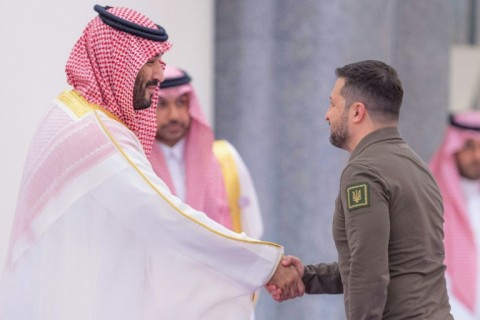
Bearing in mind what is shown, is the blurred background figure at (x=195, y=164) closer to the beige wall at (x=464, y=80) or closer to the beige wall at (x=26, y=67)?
the beige wall at (x=26, y=67)

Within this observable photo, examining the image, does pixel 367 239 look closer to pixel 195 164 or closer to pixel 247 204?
pixel 195 164

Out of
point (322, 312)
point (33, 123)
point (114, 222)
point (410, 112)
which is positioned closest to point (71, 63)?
point (114, 222)

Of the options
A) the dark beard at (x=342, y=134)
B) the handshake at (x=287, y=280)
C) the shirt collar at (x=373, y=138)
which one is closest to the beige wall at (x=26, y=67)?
the handshake at (x=287, y=280)

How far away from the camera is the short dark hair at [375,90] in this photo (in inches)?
141

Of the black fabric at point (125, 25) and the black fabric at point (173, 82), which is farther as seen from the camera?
the black fabric at point (173, 82)

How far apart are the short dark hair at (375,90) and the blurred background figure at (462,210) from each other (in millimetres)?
2822

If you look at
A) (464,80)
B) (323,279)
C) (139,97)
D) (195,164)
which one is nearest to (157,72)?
(139,97)

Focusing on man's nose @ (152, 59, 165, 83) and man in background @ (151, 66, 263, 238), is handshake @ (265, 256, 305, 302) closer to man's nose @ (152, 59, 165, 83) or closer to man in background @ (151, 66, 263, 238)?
man's nose @ (152, 59, 165, 83)

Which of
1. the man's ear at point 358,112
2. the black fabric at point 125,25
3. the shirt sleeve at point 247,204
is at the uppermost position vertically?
the black fabric at point 125,25

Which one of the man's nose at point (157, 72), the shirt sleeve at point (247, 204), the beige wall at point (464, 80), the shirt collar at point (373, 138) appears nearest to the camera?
the shirt collar at point (373, 138)

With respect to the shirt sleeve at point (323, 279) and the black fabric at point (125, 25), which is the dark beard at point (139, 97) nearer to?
the black fabric at point (125, 25)

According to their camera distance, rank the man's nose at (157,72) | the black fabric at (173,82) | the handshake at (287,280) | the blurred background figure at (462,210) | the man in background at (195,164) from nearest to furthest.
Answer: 1. the handshake at (287,280)
2. the man's nose at (157,72)
3. the man in background at (195,164)
4. the black fabric at (173,82)
5. the blurred background figure at (462,210)

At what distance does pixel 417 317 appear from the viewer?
340 cm

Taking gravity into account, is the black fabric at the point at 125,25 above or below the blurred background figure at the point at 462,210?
above
